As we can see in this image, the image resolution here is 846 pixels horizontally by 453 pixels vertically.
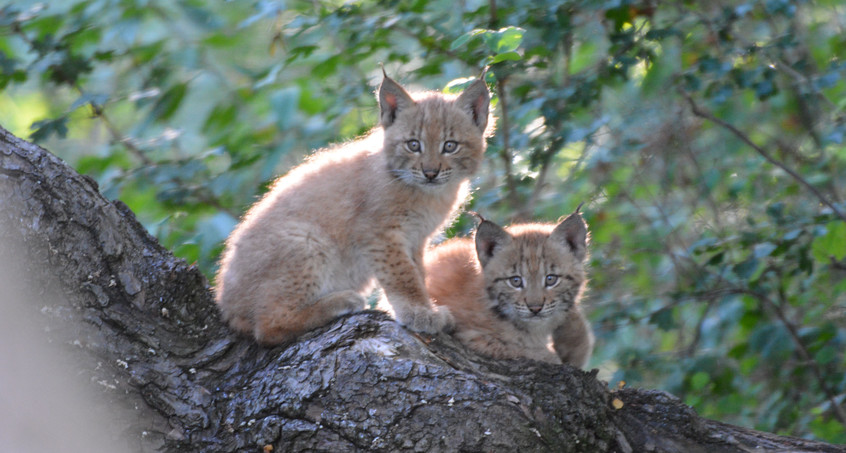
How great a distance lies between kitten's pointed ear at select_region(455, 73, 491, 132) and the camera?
4500 millimetres

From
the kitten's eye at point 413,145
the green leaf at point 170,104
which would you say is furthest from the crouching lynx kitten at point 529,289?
the green leaf at point 170,104

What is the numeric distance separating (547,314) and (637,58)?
2.30m

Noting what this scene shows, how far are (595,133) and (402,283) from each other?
193 cm

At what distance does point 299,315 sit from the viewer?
12.0 feet

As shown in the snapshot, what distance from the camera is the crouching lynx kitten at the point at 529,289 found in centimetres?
407

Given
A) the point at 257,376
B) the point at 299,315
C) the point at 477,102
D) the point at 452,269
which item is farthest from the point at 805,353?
the point at 257,376

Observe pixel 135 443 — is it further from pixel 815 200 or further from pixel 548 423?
pixel 815 200

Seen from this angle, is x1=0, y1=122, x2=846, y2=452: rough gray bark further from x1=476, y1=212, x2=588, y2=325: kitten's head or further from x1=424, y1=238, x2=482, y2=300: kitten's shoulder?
x1=424, y1=238, x2=482, y2=300: kitten's shoulder

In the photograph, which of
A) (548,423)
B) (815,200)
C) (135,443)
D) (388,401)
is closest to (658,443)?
(548,423)

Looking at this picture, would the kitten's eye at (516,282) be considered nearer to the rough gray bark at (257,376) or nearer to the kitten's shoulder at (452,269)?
the kitten's shoulder at (452,269)

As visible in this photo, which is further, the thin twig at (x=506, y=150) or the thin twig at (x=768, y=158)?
the thin twig at (x=506, y=150)

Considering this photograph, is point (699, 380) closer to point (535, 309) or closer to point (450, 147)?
point (535, 309)

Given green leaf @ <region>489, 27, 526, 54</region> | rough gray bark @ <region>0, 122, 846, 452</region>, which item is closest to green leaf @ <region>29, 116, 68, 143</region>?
rough gray bark @ <region>0, 122, 846, 452</region>

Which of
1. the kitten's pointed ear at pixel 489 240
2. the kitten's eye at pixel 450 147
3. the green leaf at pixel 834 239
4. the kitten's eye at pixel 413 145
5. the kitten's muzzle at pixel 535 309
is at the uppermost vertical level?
the kitten's eye at pixel 413 145
